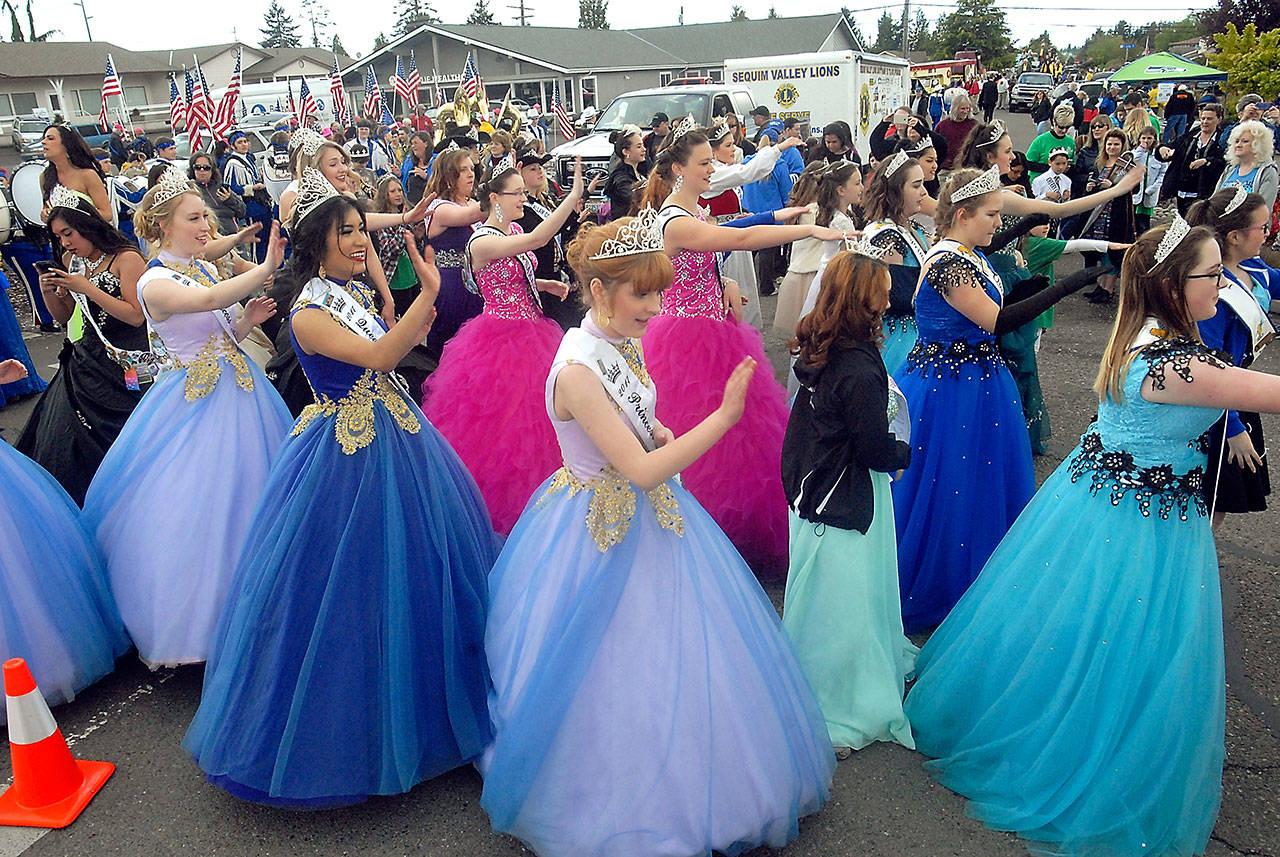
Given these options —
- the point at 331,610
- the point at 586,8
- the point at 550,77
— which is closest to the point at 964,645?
the point at 331,610

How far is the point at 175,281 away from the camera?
4094 mm

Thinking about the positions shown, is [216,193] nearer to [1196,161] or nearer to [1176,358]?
[1176,358]

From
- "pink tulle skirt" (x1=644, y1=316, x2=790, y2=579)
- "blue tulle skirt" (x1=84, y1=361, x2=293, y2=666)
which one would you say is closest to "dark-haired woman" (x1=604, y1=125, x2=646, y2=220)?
"pink tulle skirt" (x1=644, y1=316, x2=790, y2=579)

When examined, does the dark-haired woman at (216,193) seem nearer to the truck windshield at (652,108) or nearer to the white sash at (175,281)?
the white sash at (175,281)

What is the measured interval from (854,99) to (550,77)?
110 feet

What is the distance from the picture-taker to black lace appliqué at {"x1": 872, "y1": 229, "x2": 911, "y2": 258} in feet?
16.9

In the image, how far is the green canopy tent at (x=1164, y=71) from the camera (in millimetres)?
23188

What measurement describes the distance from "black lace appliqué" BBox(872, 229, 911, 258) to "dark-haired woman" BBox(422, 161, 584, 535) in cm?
180

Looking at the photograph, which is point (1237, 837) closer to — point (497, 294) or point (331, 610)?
point (331, 610)

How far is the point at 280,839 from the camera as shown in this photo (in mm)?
3223

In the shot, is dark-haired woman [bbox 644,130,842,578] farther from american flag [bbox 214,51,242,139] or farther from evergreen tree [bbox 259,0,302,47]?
evergreen tree [bbox 259,0,302,47]

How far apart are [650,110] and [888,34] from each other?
102 metres

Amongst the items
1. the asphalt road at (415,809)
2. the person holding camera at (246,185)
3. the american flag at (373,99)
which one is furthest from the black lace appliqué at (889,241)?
the american flag at (373,99)

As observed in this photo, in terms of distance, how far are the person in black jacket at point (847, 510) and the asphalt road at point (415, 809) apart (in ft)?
0.86
